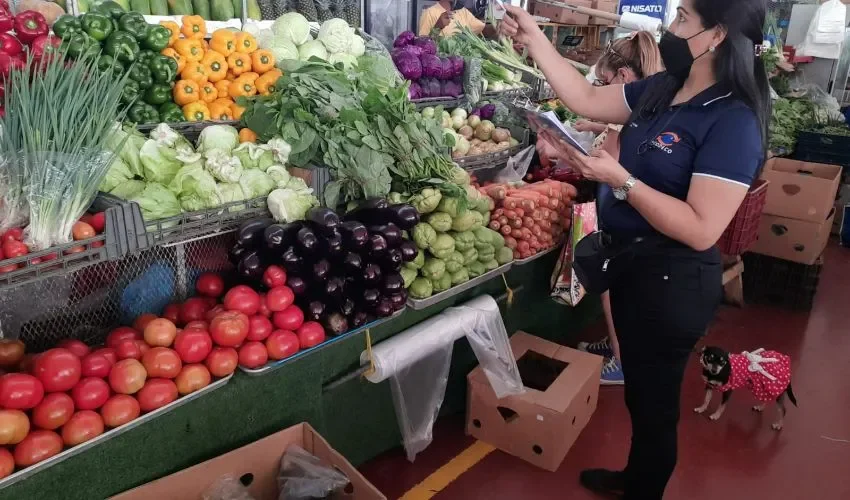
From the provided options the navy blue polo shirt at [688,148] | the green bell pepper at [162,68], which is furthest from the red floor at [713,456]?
the green bell pepper at [162,68]

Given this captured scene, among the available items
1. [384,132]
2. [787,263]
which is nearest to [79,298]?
[384,132]

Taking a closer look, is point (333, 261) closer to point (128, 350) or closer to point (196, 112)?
point (128, 350)

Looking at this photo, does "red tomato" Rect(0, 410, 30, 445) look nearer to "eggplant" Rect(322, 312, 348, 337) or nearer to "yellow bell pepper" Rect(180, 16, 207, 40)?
"eggplant" Rect(322, 312, 348, 337)

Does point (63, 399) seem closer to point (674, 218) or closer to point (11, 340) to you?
point (11, 340)

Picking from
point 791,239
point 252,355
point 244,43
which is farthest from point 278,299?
point 791,239

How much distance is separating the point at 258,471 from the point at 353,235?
2.85 ft

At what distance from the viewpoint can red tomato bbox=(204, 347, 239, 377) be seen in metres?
2.04

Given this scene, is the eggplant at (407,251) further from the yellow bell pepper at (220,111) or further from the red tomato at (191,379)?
the yellow bell pepper at (220,111)

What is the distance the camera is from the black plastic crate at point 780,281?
489cm

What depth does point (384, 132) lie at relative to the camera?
2.71 m

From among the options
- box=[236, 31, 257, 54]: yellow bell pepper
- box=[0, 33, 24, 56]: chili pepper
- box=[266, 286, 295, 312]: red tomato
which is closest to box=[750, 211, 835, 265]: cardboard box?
box=[236, 31, 257, 54]: yellow bell pepper

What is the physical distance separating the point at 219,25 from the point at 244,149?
1.71m

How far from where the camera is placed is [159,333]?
6.63 ft

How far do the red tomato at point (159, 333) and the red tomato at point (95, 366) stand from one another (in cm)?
17
